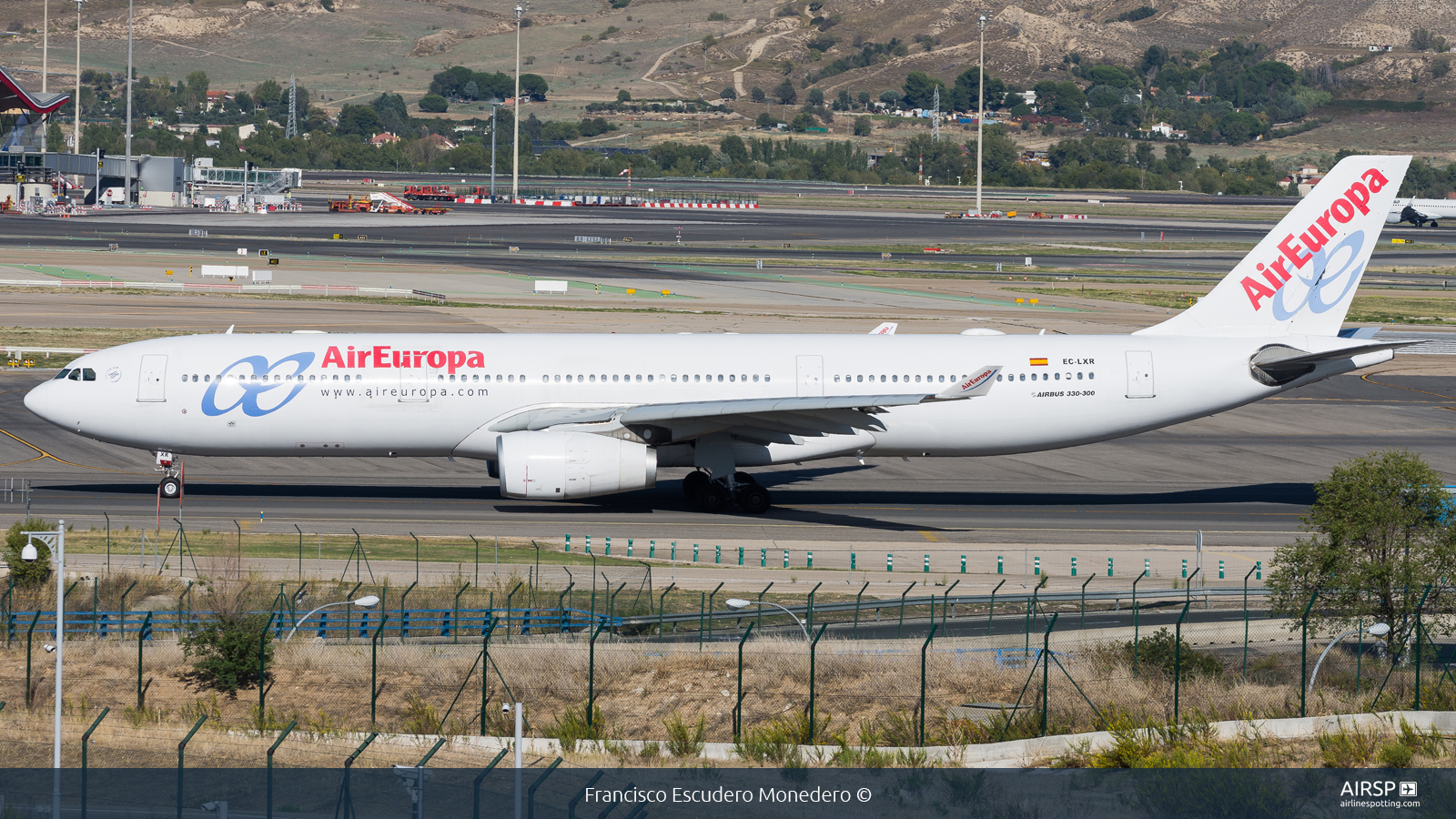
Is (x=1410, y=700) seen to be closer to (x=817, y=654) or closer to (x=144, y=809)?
(x=817, y=654)

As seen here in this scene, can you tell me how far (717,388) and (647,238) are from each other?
106 meters

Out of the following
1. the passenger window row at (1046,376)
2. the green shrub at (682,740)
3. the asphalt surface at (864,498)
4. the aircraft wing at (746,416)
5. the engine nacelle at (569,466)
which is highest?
the passenger window row at (1046,376)

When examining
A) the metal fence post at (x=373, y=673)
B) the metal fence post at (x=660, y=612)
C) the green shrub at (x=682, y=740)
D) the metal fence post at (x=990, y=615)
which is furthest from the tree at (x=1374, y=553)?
the metal fence post at (x=373, y=673)

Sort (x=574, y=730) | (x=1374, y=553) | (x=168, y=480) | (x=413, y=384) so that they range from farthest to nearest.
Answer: (x=168, y=480)
(x=413, y=384)
(x=1374, y=553)
(x=574, y=730)

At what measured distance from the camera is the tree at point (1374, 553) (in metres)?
29.9

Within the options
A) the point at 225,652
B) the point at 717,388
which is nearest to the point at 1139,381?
the point at 717,388

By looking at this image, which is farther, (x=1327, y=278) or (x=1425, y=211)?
(x=1425, y=211)

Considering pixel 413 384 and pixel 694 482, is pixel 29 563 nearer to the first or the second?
pixel 413 384

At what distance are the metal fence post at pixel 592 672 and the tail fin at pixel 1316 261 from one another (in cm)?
2537

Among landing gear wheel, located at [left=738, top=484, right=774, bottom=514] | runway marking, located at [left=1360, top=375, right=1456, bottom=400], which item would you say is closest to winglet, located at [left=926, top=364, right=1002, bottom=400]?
landing gear wheel, located at [left=738, top=484, right=774, bottom=514]

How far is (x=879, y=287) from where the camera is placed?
106500 mm

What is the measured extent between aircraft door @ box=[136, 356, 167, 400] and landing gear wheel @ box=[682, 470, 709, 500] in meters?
15.1

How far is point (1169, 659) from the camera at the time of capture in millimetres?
28016

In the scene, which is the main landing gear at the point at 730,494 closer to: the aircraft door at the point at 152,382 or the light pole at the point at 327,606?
the light pole at the point at 327,606
